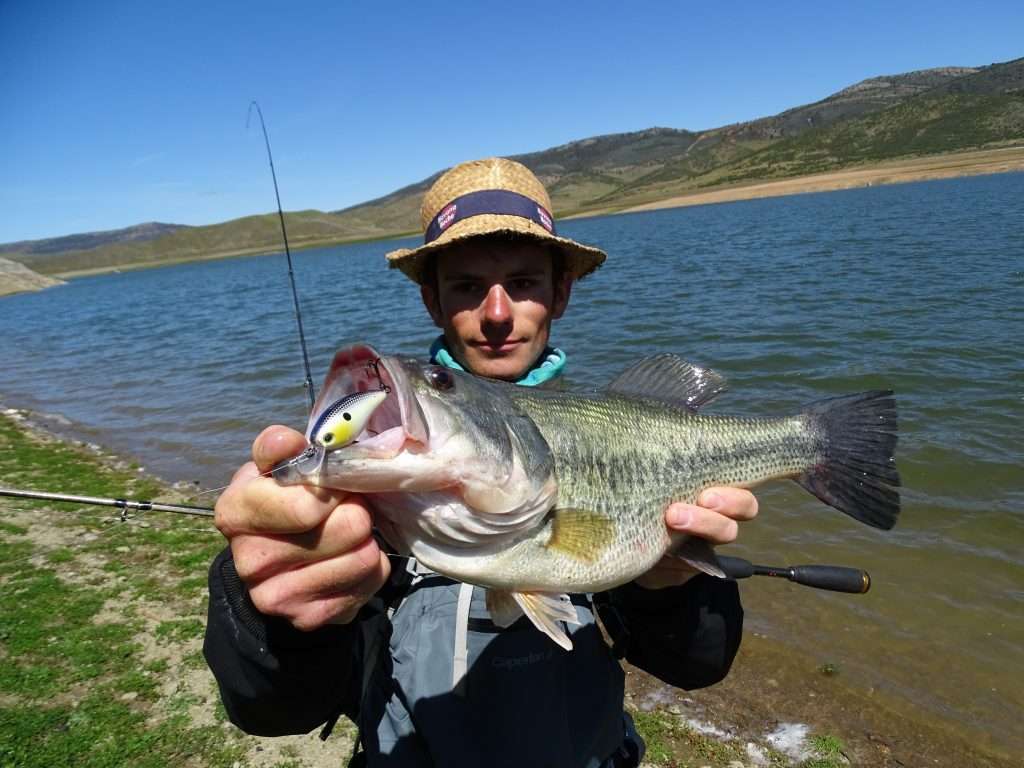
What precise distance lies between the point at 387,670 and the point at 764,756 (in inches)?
124

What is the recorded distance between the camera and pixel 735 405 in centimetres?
1071

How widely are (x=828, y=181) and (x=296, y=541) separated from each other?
12874 centimetres

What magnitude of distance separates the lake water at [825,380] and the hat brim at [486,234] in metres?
4.24

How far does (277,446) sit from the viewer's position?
1.50 metres

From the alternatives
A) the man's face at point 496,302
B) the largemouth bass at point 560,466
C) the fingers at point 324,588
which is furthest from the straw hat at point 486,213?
the fingers at point 324,588

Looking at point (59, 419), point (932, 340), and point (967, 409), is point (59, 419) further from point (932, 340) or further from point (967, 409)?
point (932, 340)

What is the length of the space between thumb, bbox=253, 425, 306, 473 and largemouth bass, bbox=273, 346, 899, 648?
1.9 inches

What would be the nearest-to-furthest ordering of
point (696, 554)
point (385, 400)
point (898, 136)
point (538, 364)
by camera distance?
point (385, 400) → point (696, 554) → point (538, 364) → point (898, 136)

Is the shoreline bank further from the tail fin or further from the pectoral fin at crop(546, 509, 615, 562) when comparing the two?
the pectoral fin at crop(546, 509, 615, 562)

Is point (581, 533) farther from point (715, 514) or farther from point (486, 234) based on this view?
point (486, 234)

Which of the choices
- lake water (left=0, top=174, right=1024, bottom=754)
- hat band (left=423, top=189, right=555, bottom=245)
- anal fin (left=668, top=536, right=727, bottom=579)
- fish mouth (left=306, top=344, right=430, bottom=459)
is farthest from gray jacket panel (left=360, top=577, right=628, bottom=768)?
lake water (left=0, top=174, right=1024, bottom=754)

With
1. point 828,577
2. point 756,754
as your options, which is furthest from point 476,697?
point 756,754

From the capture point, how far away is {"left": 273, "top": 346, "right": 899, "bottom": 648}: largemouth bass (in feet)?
5.51

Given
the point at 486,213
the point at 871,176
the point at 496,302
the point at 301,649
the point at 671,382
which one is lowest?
the point at 301,649
